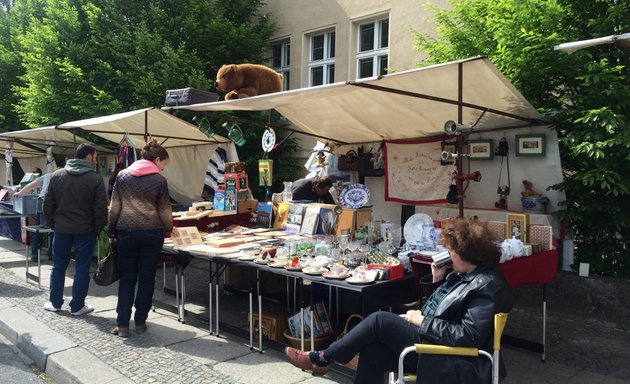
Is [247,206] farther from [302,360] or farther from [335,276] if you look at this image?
[302,360]

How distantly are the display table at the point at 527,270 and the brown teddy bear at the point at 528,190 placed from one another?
1.22 metres

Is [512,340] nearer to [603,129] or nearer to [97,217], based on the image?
[603,129]

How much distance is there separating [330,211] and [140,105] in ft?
20.6

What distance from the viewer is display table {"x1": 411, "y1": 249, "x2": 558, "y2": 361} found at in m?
3.87

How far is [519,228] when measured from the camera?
179 inches

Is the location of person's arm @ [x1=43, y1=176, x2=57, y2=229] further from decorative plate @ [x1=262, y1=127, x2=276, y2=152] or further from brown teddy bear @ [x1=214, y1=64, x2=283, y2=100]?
decorative plate @ [x1=262, y1=127, x2=276, y2=152]

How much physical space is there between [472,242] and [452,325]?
1.55ft

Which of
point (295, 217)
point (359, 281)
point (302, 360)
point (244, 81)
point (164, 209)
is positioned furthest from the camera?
point (244, 81)

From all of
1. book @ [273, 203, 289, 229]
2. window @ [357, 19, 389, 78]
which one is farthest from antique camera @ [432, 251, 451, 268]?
window @ [357, 19, 389, 78]

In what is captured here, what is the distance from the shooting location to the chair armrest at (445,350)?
101 inches

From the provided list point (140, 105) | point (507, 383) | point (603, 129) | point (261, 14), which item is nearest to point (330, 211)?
point (507, 383)

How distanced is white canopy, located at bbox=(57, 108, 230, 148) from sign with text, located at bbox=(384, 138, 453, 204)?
302 cm

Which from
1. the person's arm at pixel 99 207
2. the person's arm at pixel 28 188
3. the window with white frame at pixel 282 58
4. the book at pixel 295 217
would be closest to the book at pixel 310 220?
the book at pixel 295 217

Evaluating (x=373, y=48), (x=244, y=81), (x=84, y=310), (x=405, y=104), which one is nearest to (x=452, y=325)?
(x=405, y=104)
